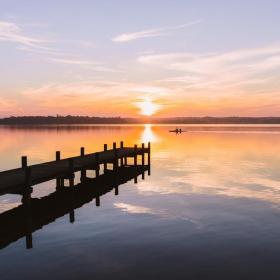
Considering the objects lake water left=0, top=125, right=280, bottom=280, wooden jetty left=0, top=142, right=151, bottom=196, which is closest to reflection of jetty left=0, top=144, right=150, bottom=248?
wooden jetty left=0, top=142, right=151, bottom=196

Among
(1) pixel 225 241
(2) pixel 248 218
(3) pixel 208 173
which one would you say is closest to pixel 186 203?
(2) pixel 248 218

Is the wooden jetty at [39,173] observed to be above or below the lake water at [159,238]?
above

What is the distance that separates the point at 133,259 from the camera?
14.1 m

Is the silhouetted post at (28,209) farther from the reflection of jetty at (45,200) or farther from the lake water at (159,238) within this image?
the lake water at (159,238)

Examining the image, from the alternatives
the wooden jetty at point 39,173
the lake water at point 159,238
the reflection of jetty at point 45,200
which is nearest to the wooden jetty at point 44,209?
the reflection of jetty at point 45,200

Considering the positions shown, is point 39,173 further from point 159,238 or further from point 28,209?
point 159,238

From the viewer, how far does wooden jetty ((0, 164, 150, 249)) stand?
16609mm

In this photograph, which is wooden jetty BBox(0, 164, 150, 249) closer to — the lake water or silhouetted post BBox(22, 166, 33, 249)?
silhouetted post BBox(22, 166, 33, 249)

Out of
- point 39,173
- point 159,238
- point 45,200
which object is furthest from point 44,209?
point 159,238

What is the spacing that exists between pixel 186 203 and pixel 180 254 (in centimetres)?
924

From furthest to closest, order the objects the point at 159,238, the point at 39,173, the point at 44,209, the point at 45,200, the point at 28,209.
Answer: the point at 45,200 → the point at 39,173 → the point at 44,209 → the point at 28,209 → the point at 159,238

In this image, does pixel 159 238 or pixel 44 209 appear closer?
pixel 159 238

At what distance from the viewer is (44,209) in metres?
20.9

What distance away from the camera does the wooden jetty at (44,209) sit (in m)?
16.6
